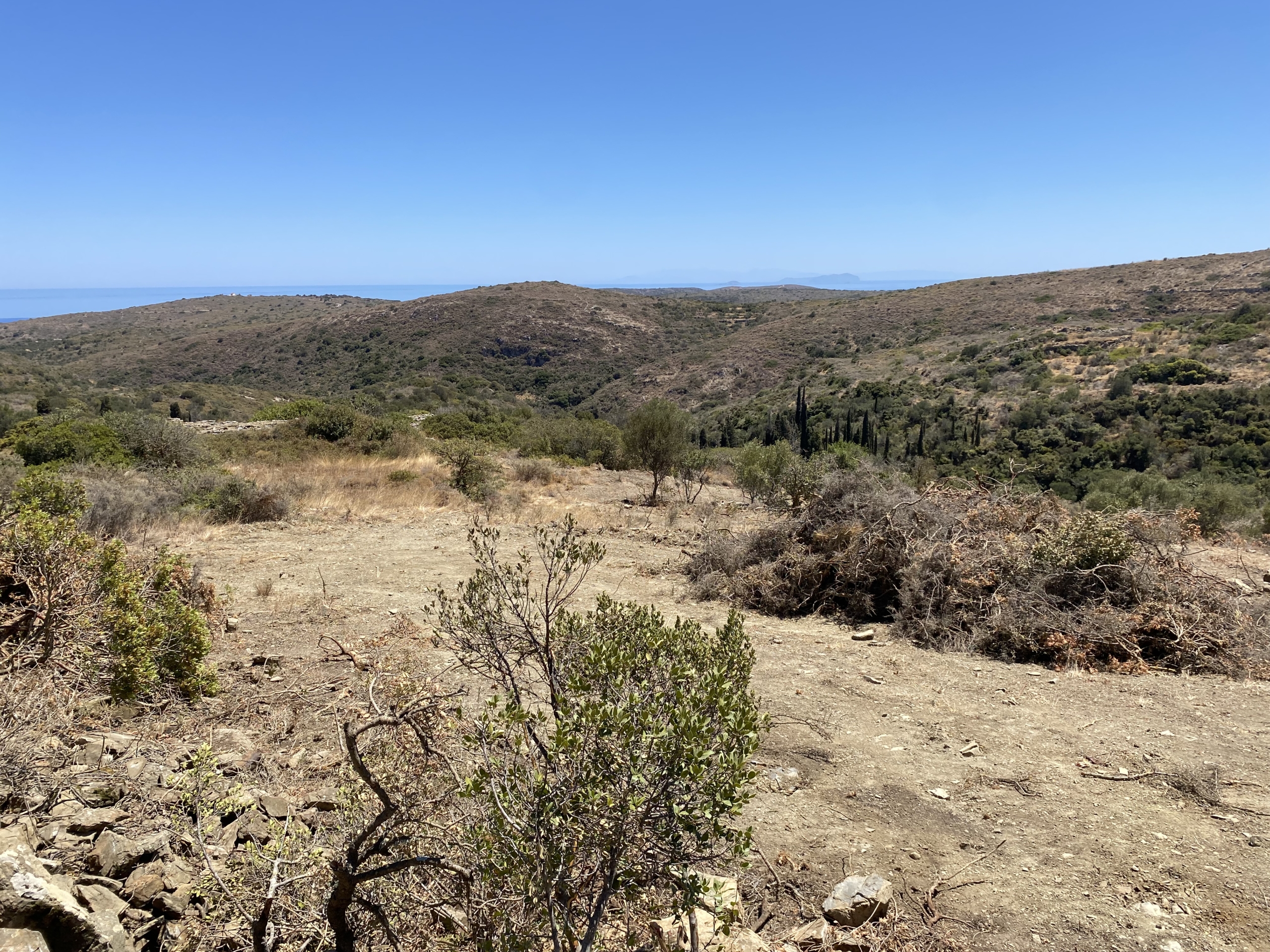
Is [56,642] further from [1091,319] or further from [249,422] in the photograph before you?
[1091,319]

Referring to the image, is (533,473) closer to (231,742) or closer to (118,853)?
(231,742)

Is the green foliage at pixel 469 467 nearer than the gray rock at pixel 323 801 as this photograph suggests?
No

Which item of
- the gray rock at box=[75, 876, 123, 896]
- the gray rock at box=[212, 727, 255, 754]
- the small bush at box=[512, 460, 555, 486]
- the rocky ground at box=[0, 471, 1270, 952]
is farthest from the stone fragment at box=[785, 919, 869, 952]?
the small bush at box=[512, 460, 555, 486]

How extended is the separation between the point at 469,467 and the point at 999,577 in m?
11.5

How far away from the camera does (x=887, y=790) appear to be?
14.3ft

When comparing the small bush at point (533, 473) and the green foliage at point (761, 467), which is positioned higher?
the green foliage at point (761, 467)

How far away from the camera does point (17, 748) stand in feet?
9.78

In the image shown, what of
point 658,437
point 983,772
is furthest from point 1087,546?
point 658,437

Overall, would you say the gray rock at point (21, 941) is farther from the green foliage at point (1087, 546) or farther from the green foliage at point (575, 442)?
the green foliage at point (575, 442)

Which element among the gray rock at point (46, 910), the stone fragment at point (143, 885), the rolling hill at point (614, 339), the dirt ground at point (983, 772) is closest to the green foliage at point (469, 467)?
the dirt ground at point (983, 772)

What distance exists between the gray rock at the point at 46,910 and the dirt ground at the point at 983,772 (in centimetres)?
204

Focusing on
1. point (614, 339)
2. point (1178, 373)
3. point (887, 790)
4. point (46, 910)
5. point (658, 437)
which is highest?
point (614, 339)

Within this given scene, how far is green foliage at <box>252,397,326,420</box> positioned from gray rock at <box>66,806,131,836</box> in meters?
21.6

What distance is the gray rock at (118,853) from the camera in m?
2.68
